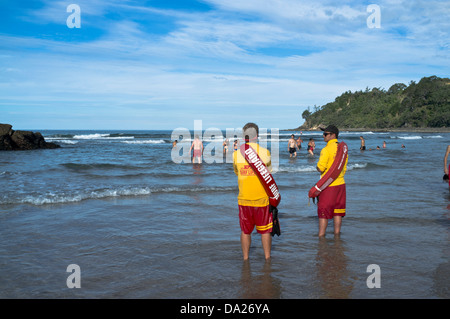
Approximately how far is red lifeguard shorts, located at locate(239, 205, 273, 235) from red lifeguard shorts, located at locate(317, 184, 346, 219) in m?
1.46

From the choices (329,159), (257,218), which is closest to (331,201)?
(329,159)

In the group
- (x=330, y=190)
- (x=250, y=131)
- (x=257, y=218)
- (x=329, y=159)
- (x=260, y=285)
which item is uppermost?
(x=250, y=131)

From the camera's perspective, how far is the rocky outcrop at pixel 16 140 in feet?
92.5

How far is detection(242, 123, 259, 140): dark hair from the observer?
4492 mm

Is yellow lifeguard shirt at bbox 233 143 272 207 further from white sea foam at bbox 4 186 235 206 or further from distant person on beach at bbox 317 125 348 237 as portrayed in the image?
white sea foam at bbox 4 186 235 206

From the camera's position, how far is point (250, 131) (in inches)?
177

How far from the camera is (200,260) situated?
16.4 feet

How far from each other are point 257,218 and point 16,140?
30.6m

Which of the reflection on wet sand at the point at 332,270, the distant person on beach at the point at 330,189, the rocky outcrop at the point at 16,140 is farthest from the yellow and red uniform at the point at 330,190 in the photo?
the rocky outcrop at the point at 16,140

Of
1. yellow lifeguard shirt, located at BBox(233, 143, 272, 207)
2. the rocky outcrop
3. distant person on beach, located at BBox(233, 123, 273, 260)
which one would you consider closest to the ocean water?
distant person on beach, located at BBox(233, 123, 273, 260)

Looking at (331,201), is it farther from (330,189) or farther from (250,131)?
(250,131)

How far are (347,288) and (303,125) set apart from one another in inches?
6573
